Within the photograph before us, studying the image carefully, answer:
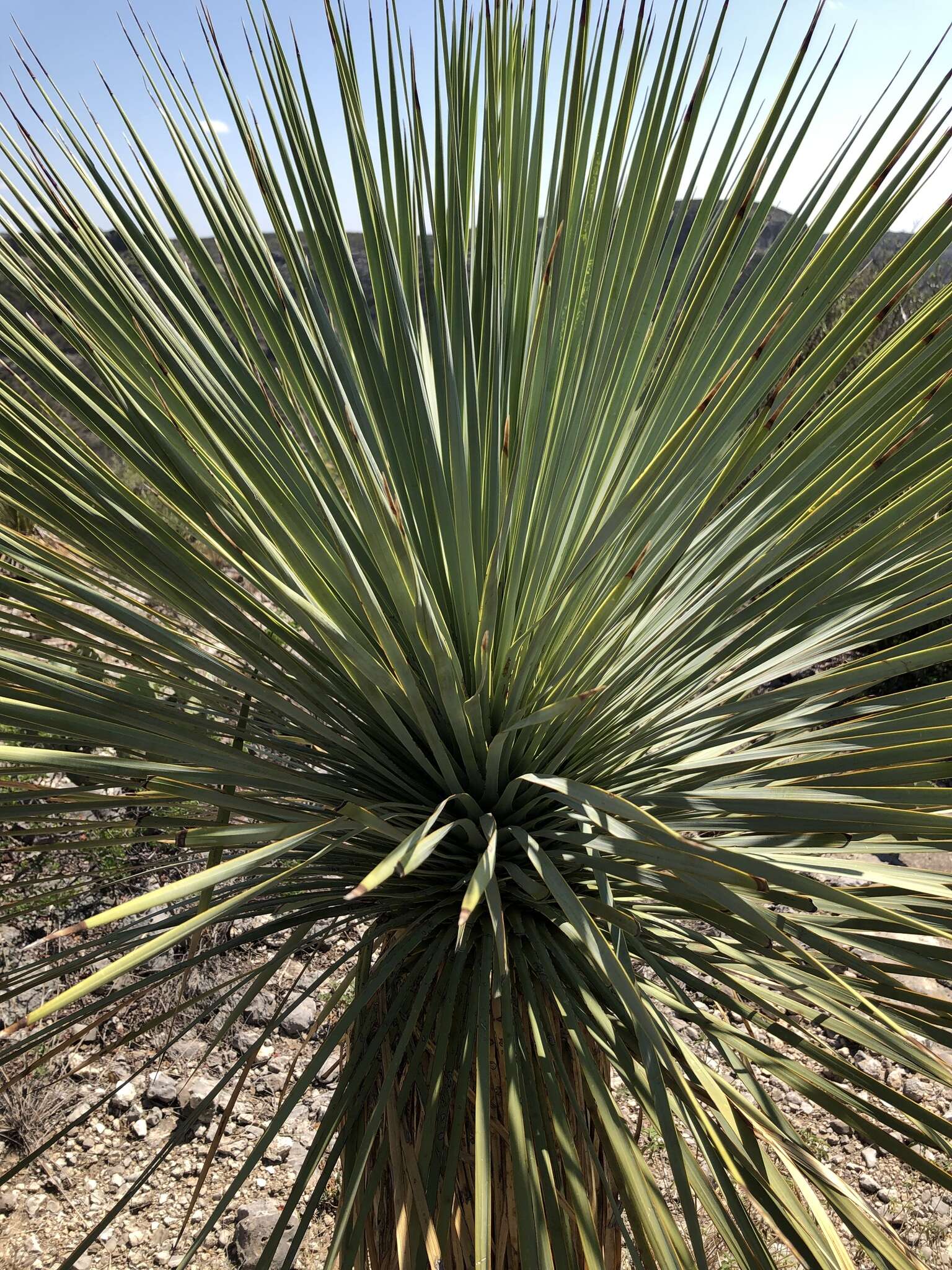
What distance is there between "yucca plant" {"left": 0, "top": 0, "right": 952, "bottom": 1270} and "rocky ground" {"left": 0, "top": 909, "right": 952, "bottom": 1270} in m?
0.97

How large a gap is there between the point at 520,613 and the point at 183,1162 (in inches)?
64.2

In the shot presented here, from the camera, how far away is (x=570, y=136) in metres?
0.95

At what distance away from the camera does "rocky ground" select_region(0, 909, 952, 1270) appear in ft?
5.90

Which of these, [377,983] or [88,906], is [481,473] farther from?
[88,906]

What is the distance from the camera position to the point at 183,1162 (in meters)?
1.97

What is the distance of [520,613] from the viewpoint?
1070 millimetres

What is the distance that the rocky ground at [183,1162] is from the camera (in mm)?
1800

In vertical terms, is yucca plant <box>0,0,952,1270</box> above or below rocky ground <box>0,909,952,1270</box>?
above

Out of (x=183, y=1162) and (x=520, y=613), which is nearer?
(x=520, y=613)

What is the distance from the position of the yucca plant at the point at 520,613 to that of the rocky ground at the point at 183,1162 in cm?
97

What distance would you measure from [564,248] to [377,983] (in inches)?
34.0

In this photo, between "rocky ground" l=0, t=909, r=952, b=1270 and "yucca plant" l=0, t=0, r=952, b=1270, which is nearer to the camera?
"yucca plant" l=0, t=0, r=952, b=1270

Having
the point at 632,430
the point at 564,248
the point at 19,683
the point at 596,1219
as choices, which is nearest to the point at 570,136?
the point at 564,248

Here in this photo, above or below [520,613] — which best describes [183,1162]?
below
